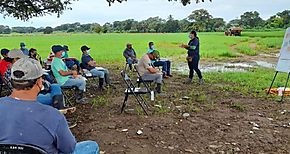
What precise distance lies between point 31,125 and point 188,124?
4045mm

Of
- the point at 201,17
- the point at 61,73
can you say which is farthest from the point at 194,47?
the point at 201,17

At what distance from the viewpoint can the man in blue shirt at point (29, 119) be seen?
84.4 inches

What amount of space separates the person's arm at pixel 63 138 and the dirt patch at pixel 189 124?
7.75 ft

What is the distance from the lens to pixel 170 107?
710 centimetres

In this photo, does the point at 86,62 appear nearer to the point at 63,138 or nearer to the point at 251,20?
the point at 63,138

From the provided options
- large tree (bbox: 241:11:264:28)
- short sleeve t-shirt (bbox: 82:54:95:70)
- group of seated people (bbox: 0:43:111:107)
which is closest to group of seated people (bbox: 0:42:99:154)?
group of seated people (bbox: 0:43:111:107)

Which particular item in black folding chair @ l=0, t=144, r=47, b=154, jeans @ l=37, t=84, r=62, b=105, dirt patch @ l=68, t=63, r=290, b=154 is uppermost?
black folding chair @ l=0, t=144, r=47, b=154

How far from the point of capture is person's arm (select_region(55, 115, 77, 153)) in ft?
7.31

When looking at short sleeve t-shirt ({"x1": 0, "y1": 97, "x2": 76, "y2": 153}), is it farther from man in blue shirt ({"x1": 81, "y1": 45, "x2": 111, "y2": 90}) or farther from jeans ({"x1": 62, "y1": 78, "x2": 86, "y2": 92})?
man in blue shirt ({"x1": 81, "y1": 45, "x2": 111, "y2": 90})

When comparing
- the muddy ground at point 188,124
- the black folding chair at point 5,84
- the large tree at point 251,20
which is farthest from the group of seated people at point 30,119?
the large tree at point 251,20

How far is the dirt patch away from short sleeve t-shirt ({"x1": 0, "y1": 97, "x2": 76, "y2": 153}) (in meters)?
2.50

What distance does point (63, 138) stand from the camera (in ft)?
7.40

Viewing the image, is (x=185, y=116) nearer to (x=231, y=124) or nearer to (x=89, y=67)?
(x=231, y=124)

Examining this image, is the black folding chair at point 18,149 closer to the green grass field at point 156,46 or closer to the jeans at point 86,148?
the jeans at point 86,148
